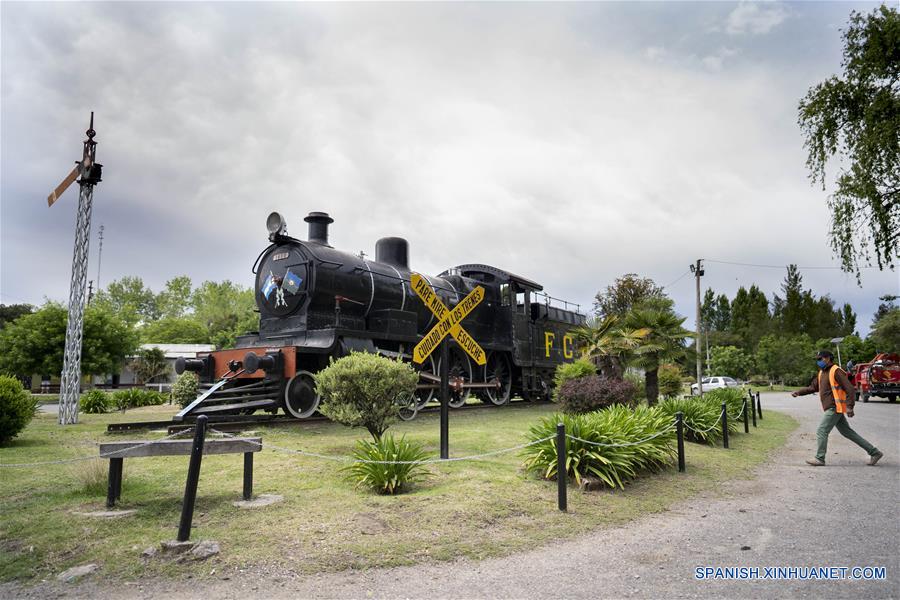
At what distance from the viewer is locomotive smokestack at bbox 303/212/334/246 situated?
1311 cm

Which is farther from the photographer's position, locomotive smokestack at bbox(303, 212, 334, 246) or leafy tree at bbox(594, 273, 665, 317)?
leafy tree at bbox(594, 273, 665, 317)

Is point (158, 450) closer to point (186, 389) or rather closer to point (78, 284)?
point (186, 389)

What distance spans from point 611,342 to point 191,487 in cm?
1110

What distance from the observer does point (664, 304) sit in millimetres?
13766

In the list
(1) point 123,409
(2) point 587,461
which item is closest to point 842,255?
(2) point 587,461

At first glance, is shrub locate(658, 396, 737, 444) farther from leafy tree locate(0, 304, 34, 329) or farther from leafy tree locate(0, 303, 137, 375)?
leafy tree locate(0, 304, 34, 329)

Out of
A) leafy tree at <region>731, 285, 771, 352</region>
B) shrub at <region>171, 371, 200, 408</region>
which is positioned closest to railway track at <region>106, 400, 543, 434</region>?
shrub at <region>171, 371, 200, 408</region>

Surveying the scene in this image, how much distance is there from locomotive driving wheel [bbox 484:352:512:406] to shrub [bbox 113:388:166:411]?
38.9 feet

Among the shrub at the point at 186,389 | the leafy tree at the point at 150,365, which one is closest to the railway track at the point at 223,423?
the shrub at the point at 186,389

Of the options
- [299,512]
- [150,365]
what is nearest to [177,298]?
[150,365]

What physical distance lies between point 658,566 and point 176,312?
65798 millimetres

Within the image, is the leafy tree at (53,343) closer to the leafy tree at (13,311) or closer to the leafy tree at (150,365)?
the leafy tree at (150,365)

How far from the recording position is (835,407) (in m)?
8.65

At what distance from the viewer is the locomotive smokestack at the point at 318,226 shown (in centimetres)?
1311
